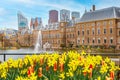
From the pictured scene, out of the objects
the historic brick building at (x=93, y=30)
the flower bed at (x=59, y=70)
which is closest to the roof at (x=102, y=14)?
the historic brick building at (x=93, y=30)

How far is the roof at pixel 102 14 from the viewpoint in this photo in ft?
166

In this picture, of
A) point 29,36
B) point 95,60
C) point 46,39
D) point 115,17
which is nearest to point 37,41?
point 29,36

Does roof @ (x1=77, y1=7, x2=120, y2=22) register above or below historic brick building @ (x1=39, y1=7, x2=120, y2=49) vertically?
above

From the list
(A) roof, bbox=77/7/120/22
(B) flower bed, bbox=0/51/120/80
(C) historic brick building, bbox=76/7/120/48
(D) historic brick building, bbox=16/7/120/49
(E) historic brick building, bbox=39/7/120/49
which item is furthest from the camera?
(A) roof, bbox=77/7/120/22

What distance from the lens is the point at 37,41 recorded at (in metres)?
A: 81.2

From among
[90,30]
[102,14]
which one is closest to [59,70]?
[102,14]

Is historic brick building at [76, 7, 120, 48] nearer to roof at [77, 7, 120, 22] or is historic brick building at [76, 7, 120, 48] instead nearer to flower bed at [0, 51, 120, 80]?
roof at [77, 7, 120, 22]

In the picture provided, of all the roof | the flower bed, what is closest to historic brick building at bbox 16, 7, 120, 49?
the roof

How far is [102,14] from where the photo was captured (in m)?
53.2

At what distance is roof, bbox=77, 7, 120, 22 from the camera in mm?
50688

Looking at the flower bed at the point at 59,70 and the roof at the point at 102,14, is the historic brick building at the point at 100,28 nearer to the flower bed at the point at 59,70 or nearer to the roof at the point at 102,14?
the roof at the point at 102,14

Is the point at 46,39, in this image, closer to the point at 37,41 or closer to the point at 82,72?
the point at 37,41

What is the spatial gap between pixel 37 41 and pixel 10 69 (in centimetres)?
7804

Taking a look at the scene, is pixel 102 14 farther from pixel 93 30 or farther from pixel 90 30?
pixel 90 30
